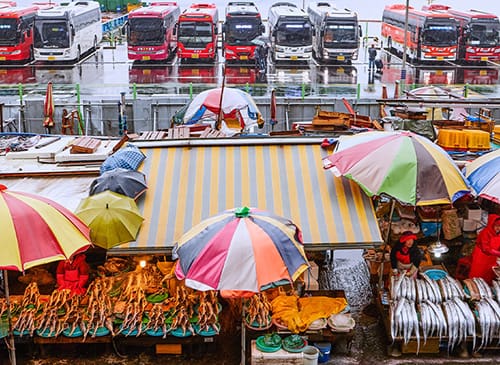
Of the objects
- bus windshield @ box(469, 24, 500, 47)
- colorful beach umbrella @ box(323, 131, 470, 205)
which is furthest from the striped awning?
bus windshield @ box(469, 24, 500, 47)

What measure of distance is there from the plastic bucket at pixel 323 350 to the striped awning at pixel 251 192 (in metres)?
1.52

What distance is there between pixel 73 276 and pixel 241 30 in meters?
29.1

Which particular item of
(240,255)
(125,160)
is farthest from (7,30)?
(240,255)

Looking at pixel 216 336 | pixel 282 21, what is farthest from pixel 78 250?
pixel 282 21

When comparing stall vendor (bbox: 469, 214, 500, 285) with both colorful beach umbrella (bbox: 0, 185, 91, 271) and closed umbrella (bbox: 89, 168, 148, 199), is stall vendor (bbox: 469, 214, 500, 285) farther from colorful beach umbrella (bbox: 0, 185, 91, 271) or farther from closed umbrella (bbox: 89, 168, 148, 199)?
colorful beach umbrella (bbox: 0, 185, 91, 271)

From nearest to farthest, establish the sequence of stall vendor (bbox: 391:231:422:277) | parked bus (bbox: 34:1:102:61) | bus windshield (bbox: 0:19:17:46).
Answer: stall vendor (bbox: 391:231:422:277), bus windshield (bbox: 0:19:17:46), parked bus (bbox: 34:1:102:61)

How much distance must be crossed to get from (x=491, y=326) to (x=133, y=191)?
618 centimetres

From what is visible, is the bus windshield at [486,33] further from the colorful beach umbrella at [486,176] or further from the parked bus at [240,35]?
the colorful beach umbrella at [486,176]

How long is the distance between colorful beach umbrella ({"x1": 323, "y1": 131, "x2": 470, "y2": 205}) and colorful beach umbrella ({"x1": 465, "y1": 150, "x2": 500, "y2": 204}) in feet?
1.03

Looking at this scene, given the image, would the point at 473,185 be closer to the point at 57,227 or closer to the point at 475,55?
the point at 57,227

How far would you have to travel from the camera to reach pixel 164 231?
10461 millimetres

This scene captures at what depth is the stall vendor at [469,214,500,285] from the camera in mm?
11148

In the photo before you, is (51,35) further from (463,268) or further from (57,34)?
(463,268)

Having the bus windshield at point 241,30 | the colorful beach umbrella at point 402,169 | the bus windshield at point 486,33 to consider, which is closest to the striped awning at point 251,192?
the colorful beach umbrella at point 402,169
